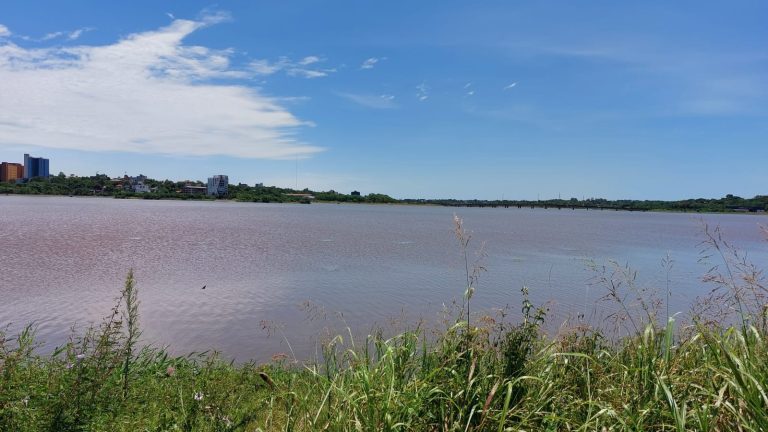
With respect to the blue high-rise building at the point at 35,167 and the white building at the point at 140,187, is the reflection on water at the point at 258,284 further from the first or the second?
the blue high-rise building at the point at 35,167

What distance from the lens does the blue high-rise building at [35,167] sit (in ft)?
610

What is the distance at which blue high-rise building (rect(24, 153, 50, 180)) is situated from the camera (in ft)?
610

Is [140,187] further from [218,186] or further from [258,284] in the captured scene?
[258,284]

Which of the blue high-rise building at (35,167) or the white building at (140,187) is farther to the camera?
the blue high-rise building at (35,167)

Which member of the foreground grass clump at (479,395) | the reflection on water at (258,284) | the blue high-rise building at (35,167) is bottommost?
the reflection on water at (258,284)

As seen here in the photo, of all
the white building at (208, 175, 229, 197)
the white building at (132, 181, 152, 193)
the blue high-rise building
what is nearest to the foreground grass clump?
the white building at (208, 175, 229, 197)

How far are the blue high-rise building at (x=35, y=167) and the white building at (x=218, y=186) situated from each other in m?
76.5

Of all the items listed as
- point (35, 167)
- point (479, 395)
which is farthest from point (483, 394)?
point (35, 167)

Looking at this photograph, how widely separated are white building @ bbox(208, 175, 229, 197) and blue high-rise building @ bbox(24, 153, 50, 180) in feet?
251

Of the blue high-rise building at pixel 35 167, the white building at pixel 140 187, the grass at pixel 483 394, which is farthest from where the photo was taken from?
the blue high-rise building at pixel 35 167

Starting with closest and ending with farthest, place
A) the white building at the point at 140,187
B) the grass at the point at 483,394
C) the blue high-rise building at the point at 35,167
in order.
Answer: the grass at the point at 483,394 → the white building at the point at 140,187 → the blue high-rise building at the point at 35,167

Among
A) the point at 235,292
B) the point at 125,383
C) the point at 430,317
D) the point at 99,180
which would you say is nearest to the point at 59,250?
the point at 235,292

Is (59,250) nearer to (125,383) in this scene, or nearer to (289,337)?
(289,337)

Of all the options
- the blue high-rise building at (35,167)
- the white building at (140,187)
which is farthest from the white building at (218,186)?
the blue high-rise building at (35,167)
